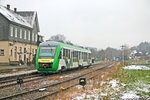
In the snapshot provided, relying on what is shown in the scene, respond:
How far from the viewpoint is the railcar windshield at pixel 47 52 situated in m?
19.8

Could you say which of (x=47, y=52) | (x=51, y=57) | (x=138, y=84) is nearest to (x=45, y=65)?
(x=51, y=57)

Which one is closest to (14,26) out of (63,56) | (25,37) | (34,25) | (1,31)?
(1,31)

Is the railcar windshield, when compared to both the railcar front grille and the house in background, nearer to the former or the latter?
the railcar front grille

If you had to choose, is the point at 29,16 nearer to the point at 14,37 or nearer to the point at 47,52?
the point at 14,37

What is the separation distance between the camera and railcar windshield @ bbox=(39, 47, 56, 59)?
1979 centimetres

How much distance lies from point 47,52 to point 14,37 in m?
23.0

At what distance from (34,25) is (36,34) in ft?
8.60

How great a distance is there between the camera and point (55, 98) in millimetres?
9445

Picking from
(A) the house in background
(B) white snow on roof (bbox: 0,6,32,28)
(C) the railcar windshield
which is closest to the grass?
(C) the railcar windshield

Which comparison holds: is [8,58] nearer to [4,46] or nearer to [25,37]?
[4,46]

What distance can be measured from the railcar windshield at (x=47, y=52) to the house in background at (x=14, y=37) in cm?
1539

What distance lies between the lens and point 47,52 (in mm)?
20000

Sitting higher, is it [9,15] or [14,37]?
[9,15]

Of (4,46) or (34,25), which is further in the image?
(34,25)
